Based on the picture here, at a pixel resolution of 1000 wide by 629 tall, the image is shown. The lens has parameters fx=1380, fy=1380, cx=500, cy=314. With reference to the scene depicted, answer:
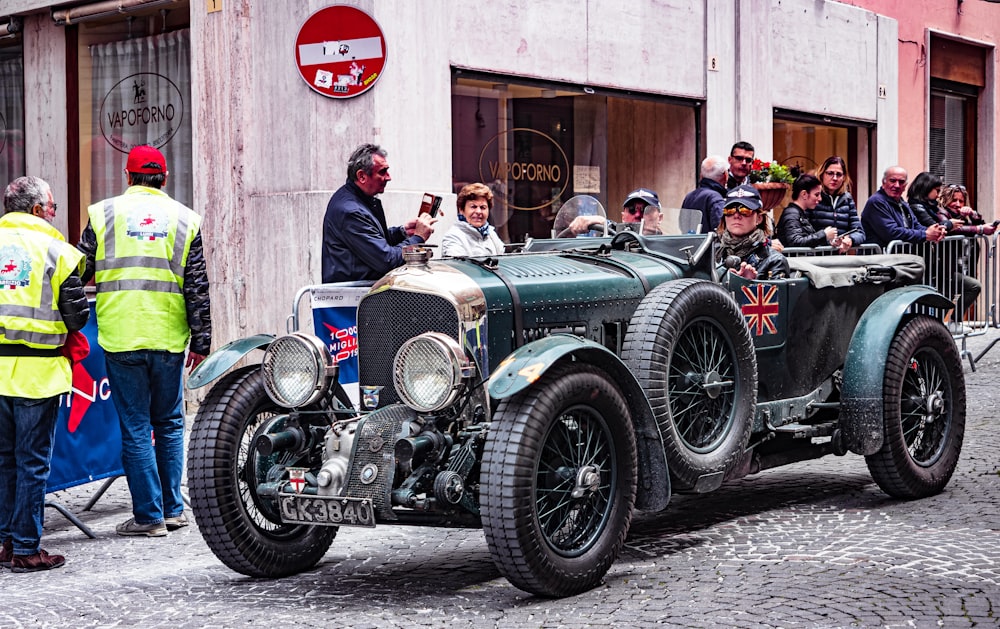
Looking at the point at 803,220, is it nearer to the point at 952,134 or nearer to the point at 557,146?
the point at 557,146

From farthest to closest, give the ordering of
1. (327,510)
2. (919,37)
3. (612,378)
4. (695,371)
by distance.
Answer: (919,37), (695,371), (612,378), (327,510)

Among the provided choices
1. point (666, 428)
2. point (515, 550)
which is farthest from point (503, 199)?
point (515, 550)

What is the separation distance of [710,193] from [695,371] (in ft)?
14.1

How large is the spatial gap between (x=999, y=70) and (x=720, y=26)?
27.1 feet

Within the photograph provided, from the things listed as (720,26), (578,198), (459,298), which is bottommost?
(459,298)

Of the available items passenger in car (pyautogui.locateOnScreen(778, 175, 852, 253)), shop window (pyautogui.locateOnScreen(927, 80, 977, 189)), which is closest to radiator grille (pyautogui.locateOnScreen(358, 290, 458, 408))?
passenger in car (pyautogui.locateOnScreen(778, 175, 852, 253))

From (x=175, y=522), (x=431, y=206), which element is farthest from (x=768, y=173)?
(x=175, y=522)

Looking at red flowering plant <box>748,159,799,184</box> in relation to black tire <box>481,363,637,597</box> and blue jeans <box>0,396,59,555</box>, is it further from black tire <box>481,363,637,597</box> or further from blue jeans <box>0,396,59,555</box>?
blue jeans <box>0,396,59,555</box>

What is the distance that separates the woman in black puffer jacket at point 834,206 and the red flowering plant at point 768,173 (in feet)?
2.02

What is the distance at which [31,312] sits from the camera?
635 cm

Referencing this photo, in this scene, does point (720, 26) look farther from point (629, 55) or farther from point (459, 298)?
point (459, 298)

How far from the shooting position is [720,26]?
14.6 meters

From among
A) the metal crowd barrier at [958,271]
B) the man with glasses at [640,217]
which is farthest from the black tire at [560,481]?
the metal crowd barrier at [958,271]

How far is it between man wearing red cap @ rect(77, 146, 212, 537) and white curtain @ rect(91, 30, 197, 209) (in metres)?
5.21
